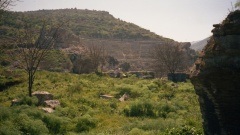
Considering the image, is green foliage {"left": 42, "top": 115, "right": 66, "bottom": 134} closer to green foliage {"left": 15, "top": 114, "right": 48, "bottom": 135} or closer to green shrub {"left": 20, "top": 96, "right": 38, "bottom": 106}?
green foliage {"left": 15, "top": 114, "right": 48, "bottom": 135}

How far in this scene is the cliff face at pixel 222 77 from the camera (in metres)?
6.79

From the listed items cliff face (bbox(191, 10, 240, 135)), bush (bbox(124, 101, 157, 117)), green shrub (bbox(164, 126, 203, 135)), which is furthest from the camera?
bush (bbox(124, 101, 157, 117))

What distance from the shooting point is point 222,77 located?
7.02 meters

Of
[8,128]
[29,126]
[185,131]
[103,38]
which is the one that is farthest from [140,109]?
[103,38]

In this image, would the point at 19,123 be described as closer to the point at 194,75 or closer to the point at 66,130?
the point at 66,130

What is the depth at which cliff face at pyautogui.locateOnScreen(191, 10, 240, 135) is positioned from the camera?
679 cm

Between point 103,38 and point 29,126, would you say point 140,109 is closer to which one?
point 29,126

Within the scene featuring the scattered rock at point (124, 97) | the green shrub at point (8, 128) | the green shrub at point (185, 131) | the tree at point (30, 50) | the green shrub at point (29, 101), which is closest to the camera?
the green shrub at point (185, 131)

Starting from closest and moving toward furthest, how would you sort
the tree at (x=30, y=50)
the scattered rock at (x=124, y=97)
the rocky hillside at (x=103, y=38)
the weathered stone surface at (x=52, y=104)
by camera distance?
the weathered stone surface at (x=52, y=104) < the tree at (x=30, y=50) < the scattered rock at (x=124, y=97) < the rocky hillside at (x=103, y=38)

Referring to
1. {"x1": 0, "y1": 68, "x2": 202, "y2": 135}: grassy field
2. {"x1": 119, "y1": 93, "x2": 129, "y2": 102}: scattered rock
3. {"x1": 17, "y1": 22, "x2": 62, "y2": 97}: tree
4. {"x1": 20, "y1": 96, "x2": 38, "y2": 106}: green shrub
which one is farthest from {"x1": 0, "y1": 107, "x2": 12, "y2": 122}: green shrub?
{"x1": 119, "y1": 93, "x2": 129, "y2": 102}: scattered rock

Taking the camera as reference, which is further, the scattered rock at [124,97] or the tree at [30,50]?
the scattered rock at [124,97]

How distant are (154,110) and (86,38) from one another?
68036mm

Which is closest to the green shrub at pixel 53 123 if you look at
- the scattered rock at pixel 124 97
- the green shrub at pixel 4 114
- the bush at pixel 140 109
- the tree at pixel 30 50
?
the green shrub at pixel 4 114

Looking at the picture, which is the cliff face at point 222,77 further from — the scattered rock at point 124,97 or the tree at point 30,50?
the tree at point 30,50
